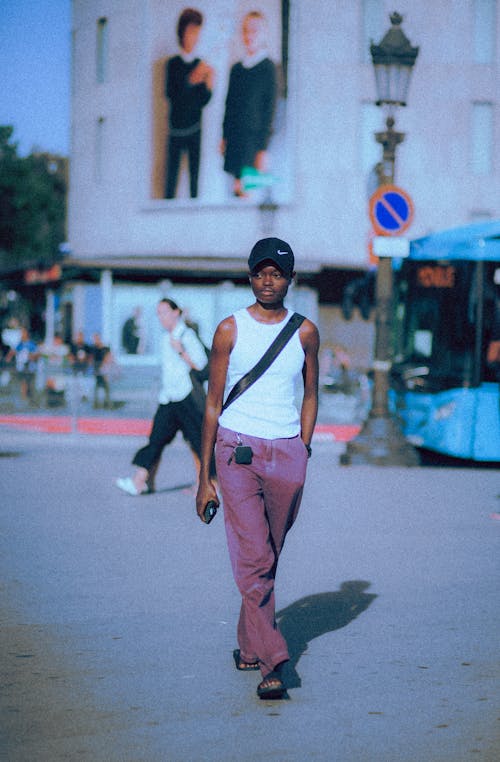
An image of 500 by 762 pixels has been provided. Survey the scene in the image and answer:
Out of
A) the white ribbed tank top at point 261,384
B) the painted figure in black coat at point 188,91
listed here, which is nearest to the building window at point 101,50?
the painted figure in black coat at point 188,91

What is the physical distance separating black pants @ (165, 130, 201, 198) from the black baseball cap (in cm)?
3148

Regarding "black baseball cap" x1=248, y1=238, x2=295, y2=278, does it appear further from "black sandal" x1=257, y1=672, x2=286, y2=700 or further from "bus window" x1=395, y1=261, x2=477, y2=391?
"bus window" x1=395, y1=261, x2=477, y2=391

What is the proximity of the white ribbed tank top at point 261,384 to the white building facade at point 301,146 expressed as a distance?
29.4m

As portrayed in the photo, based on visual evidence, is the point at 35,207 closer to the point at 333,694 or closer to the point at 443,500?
the point at 443,500

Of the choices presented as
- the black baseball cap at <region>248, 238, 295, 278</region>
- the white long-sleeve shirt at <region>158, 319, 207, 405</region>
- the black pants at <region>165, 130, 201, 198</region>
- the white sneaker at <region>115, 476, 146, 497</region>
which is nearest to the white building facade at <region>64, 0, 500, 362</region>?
the black pants at <region>165, 130, 201, 198</region>

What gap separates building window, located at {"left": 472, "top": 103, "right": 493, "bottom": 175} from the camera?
35938mm

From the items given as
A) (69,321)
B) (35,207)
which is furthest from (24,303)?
(69,321)

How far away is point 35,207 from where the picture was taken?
53094mm

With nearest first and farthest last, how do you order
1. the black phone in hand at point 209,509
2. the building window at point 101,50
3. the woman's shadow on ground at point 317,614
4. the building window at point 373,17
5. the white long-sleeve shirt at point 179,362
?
the black phone in hand at point 209,509
the woman's shadow on ground at point 317,614
the white long-sleeve shirt at point 179,362
the building window at point 373,17
the building window at point 101,50

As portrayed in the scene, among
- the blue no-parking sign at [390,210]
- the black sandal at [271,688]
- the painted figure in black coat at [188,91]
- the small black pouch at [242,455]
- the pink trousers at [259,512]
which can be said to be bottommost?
the black sandal at [271,688]

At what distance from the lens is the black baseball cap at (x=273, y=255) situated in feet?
16.5

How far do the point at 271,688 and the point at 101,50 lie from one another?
35523 millimetres

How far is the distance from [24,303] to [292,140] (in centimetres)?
1931

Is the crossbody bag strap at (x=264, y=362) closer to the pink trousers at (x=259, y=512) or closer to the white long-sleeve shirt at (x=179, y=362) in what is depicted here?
the pink trousers at (x=259, y=512)
